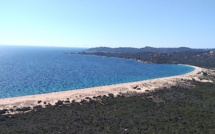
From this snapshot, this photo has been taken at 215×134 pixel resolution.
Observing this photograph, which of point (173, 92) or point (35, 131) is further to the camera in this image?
point (173, 92)

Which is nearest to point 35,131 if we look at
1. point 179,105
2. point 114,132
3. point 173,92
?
point 114,132

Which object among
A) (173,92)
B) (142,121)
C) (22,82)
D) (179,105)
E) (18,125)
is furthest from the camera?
(22,82)

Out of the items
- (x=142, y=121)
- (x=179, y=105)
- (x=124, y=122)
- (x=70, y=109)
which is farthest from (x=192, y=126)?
(x=70, y=109)

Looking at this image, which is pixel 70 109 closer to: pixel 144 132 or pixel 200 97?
pixel 144 132

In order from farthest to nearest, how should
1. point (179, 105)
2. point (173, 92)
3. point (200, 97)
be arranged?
point (173, 92), point (200, 97), point (179, 105)

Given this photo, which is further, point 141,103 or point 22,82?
point 22,82

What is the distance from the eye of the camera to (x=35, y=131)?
46844mm

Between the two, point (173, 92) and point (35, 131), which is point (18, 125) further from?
point (173, 92)

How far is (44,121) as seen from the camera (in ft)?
174

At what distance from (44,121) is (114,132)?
14.6 metres

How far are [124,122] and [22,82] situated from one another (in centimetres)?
6649

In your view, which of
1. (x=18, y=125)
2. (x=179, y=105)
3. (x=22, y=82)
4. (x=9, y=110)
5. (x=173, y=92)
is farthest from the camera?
(x=22, y=82)

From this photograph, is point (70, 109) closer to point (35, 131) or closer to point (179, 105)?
point (35, 131)

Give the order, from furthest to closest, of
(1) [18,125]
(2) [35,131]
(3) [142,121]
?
(3) [142,121]
(1) [18,125]
(2) [35,131]
